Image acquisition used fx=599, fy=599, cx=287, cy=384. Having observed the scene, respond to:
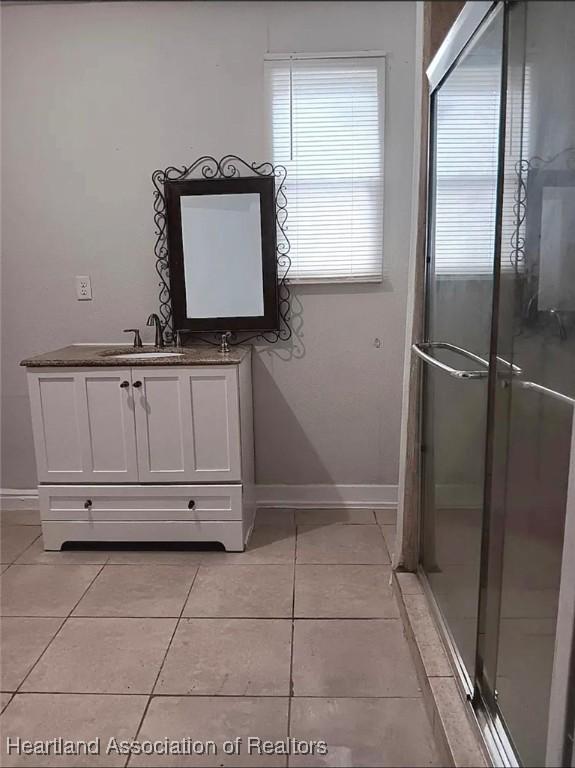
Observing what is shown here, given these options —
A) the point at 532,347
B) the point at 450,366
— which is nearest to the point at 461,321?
the point at 450,366

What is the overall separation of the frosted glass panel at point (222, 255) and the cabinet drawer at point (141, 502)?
32.7 inches

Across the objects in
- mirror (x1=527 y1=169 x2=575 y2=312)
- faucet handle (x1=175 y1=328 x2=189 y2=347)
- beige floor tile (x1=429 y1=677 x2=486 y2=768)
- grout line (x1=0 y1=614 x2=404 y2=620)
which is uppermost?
mirror (x1=527 y1=169 x2=575 y2=312)

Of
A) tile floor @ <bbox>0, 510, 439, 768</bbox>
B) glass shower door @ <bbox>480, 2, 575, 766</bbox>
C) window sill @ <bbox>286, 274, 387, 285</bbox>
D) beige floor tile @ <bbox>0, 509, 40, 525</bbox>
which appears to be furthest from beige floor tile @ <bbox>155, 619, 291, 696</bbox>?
window sill @ <bbox>286, 274, 387, 285</bbox>

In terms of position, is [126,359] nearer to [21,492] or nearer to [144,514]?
[144,514]

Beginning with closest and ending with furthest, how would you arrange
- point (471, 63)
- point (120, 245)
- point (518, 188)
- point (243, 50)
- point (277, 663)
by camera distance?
1. point (518, 188)
2. point (471, 63)
3. point (277, 663)
4. point (243, 50)
5. point (120, 245)

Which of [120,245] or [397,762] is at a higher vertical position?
[120,245]

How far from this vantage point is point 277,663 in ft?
5.82

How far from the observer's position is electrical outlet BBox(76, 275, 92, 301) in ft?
9.34

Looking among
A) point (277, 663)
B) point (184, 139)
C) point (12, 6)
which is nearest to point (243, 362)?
point (184, 139)

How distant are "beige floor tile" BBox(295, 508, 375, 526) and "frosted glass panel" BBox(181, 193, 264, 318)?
38.7 inches

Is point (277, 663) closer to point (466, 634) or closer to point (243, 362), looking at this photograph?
point (466, 634)

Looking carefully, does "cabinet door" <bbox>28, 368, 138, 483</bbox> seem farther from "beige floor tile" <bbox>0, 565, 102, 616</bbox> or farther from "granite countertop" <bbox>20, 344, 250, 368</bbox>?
"beige floor tile" <bbox>0, 565, 102, 616</bbox>

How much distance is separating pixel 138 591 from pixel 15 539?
84cm

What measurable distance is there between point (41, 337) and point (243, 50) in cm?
162
